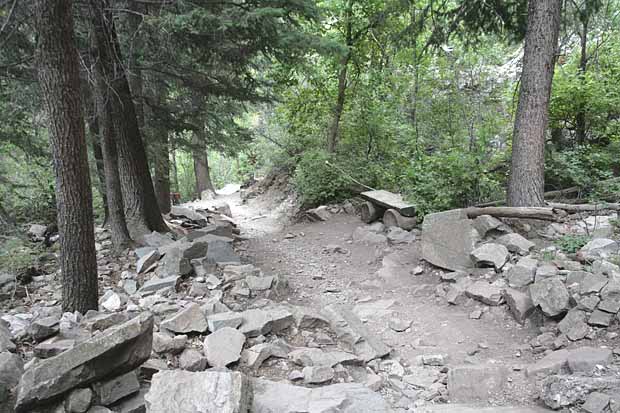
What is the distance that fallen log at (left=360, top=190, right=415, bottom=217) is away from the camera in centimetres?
918

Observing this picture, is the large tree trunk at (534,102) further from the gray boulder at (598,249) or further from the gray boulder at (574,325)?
the gray boulder at (574,325)

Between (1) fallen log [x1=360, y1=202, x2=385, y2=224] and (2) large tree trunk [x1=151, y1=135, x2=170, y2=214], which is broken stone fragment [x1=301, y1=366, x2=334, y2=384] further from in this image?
(2) large tree trunk [x1=151, y1=135, x2=170, y2=214]

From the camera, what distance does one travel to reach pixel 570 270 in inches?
216

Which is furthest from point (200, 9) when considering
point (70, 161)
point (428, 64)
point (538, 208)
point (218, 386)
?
point (428, 64)

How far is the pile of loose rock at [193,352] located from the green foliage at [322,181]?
5888mm

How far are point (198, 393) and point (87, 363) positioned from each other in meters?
0.86

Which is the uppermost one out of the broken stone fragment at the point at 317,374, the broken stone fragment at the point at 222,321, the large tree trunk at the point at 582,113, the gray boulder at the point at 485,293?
the large tree trunk at the point at 582,113

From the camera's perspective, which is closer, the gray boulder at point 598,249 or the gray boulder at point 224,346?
the gray boulder at point 224,346

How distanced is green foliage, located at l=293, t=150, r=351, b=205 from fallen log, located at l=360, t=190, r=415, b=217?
181 cm

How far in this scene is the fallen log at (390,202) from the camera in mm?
9178

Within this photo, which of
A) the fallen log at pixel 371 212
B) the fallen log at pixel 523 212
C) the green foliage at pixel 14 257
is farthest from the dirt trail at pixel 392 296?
the green foliage at pixel 14 257

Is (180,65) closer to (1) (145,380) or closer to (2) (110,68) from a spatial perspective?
(2) (110,68)

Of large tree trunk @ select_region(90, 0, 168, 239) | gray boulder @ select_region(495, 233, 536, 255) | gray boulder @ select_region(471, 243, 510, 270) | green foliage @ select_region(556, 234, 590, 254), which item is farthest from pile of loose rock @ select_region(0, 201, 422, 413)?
green foliage @ select_region(556, 234, 590, 254)

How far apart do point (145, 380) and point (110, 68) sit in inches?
259
